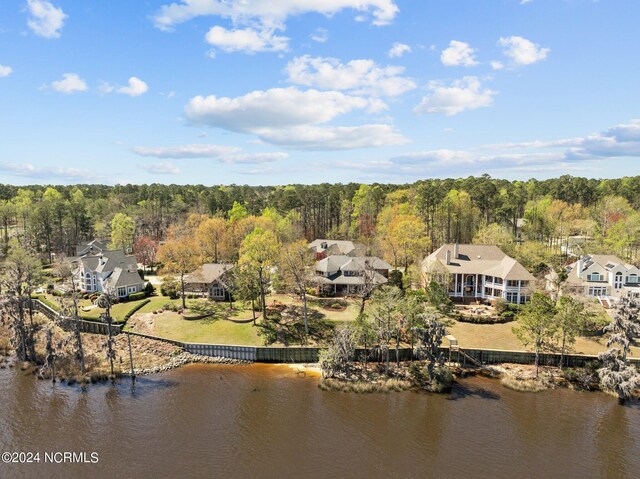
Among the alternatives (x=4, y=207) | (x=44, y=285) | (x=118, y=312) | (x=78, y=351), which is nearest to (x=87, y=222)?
(x=4, y=207)

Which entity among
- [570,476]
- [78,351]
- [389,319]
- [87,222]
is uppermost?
[87,222]

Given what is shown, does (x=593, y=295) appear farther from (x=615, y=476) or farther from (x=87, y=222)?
(x=87, y=222)

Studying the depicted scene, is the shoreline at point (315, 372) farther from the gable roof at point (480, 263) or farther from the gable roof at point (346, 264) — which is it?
the gable roof at point (346, 264)

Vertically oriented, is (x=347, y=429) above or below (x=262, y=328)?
below

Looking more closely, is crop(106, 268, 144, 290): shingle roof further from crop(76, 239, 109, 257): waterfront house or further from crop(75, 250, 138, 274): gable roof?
crop(76, 239, 109, 257): waterfront house

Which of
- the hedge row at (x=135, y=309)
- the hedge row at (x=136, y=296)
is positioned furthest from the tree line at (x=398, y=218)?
the hedge row at (x=135, y=309)

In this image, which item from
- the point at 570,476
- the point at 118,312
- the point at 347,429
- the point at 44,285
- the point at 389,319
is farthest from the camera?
the point at 44,285

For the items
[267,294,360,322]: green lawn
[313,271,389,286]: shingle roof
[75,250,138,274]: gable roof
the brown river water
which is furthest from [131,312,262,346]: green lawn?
[313,271,389,286]: shingle roof
